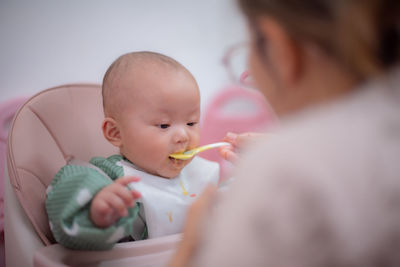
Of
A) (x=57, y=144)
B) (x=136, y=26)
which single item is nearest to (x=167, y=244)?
(x=57, y=144)

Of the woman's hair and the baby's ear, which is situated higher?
the woman's hair

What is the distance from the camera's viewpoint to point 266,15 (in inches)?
15.2

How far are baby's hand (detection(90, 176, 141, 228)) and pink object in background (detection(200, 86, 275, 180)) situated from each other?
629 millimetres

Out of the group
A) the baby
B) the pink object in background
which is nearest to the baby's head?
the baby

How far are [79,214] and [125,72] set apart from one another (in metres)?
0.38

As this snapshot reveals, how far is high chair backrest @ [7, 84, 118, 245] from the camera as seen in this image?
813 millimetres

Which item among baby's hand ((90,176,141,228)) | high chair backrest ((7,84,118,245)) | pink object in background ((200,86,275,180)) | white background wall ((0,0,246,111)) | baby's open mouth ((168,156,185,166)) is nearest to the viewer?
baby's hand ((90,176,141,228))

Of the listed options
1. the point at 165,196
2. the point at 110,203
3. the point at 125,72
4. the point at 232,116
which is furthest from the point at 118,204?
the point at 232,116

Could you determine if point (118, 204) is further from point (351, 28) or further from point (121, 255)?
point (351, 28)

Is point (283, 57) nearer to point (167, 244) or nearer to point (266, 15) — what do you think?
point (266, 15)

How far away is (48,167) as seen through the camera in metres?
0.90

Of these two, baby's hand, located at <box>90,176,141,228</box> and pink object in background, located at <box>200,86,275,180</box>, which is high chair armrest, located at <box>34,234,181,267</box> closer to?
baby's hand, located at <box>90,176,141,228</box>

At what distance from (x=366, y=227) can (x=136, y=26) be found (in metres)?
1.19

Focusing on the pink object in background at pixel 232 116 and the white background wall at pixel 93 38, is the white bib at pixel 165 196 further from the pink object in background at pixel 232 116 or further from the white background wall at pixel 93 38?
the white background wall at pixel 93 38
